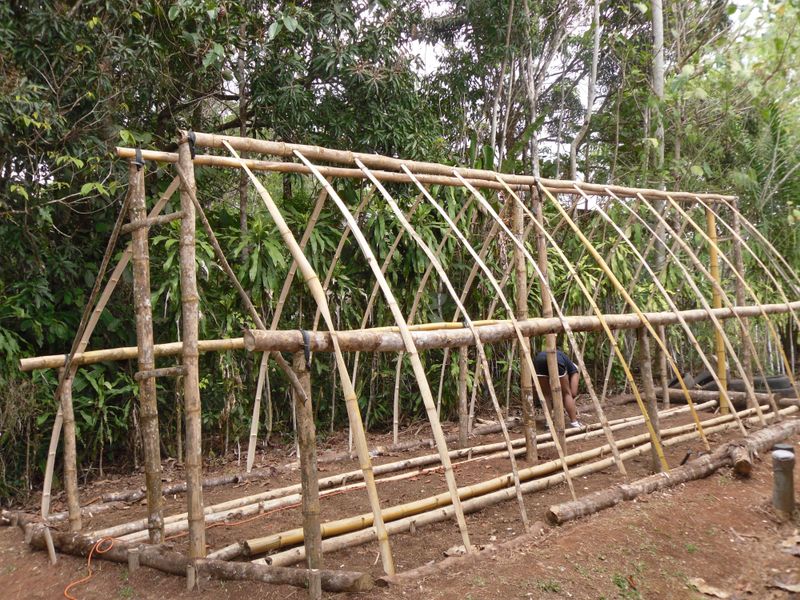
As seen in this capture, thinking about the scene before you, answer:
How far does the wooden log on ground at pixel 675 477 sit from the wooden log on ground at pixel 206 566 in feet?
5.61

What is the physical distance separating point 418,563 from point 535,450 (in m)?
2.25

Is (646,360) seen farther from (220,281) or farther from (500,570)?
(220,281)

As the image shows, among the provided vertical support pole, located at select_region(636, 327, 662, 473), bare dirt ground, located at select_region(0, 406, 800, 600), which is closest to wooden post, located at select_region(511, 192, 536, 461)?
bare dirt ground, located at select_region(0, 406, 800, 600)

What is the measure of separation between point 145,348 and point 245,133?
387 cm

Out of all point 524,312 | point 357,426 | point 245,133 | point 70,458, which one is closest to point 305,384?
point 357,426

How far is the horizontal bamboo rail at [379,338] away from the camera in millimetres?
3049

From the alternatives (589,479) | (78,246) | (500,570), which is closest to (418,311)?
(589,479)

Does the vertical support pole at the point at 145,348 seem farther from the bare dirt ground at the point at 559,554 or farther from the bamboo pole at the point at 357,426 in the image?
the bamboo pole at the point at 357,426

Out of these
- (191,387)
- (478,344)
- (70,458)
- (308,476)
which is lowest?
(70,458)

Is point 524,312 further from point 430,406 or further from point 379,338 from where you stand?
point 430,406

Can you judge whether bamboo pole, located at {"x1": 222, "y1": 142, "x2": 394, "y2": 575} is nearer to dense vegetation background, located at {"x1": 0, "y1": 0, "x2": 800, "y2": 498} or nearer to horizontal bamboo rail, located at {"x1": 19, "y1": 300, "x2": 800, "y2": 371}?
horizontal bamboo rail, located at {"x1": 19, "y1": 300, "x2": 800, "y2": 371}

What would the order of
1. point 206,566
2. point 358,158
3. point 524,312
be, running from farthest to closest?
point 524,312 < point 358,158 < point 206,566

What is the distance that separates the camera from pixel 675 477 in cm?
477

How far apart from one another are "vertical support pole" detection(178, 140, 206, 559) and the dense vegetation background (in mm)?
2247
